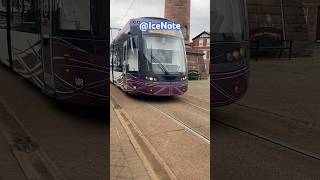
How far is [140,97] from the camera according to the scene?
1299 millimetres

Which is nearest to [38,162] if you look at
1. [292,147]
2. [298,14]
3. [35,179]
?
[35,179]

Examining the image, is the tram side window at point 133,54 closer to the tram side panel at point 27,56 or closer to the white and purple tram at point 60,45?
the white and purple tram at point 60,45

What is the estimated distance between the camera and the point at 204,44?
1.21m

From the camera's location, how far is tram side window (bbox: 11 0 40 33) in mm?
1563

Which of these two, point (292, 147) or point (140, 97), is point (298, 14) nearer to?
point (140, 97)

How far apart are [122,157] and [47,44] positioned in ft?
1.42

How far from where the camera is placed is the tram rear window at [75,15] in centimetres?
130

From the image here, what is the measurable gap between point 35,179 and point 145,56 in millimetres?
629

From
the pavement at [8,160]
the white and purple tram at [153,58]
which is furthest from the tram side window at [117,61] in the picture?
the pavement at [8,160]

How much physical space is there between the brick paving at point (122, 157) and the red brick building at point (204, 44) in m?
0.28

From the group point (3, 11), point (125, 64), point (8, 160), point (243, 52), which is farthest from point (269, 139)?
point (125, 64)

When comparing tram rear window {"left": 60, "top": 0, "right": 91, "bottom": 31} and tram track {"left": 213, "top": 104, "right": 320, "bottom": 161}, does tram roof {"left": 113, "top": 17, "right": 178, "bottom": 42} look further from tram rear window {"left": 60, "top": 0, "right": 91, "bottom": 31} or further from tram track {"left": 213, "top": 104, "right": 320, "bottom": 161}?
tram track {"left": 213, "top": 104, "right": 320, "bottom": 161}

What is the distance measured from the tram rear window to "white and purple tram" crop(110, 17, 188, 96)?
0.40 ft

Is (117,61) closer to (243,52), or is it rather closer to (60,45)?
(60,45)
